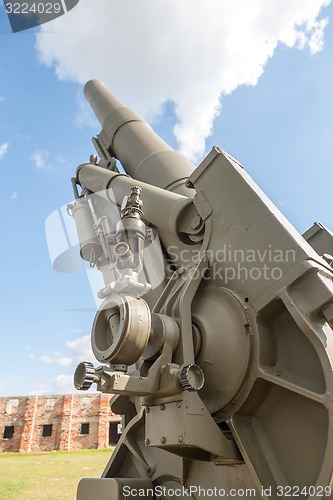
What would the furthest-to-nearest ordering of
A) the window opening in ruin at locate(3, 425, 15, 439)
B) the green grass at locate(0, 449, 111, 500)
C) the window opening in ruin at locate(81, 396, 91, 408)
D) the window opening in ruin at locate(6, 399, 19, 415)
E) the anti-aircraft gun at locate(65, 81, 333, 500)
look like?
the window opening in ruin at locate(81, 396, 91, 408), the window opening in ruin at locate(6, 399, 19, 415), the window opening in ruin at locate(3, 425, 15, 439), the green grass at locate(0, 449, 111, 500), the anti-aircraft gun at locate(65, 81, 333, 500)

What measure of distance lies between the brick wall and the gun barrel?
18298 millimetres

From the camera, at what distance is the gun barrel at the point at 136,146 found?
406cm

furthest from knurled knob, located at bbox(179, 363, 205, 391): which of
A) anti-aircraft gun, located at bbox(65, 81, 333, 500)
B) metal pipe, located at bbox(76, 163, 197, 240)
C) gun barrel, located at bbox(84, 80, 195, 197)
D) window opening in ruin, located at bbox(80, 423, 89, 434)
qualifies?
window opening in ruin, located at bbox(80, 423, 89, 434)

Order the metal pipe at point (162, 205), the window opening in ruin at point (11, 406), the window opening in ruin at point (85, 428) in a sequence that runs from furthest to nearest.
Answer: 1. the window opening in ruin at point (11, 406)
2. the window opening in ruin at point (85, 428)
3. the metal pipe at point (162, 205)

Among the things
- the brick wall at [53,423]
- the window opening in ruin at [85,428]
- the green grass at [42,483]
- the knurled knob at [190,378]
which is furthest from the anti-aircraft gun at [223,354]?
the window opening in ruin at [85,428]

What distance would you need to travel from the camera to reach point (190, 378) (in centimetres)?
214

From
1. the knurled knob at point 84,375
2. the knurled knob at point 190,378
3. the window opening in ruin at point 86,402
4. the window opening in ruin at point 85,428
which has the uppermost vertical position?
the window opening in ruin at point 86,402

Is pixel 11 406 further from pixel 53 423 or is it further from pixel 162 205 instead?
pixel 162 205

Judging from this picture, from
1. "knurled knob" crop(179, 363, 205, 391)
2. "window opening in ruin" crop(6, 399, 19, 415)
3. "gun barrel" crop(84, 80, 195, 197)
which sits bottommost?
"knurled knob" crop(179, 363, 205, 391)

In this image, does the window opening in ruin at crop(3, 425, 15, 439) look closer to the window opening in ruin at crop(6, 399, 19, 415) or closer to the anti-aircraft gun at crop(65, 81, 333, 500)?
the window opening in ruin at crop(6, 399, 19, 415)

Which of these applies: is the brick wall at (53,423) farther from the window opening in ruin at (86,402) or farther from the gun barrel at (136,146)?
the gun barrel at (136,146)

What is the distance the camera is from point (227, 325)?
2480mm

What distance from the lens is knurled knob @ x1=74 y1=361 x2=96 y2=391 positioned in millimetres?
2214

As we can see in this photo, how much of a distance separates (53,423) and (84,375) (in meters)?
20.8
